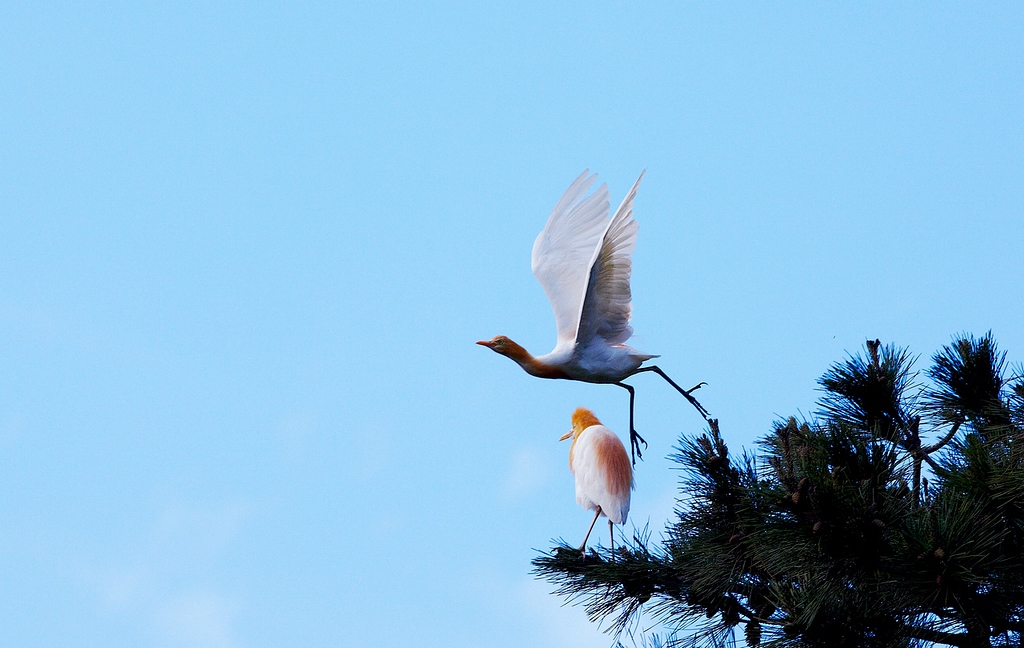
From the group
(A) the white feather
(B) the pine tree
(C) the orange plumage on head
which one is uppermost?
(C) the orange plumage on head

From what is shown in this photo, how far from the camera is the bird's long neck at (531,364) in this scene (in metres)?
5.55

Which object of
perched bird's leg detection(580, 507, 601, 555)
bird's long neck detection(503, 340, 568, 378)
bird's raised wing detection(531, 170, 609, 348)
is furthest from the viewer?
bird's raised wing detection(531, 170, 609, 348)

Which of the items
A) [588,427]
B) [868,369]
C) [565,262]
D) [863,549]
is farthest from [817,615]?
[565,262]

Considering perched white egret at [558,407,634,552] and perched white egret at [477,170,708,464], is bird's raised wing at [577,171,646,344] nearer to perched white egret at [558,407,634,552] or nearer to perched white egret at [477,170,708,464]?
perched white egret at [477,170,708,464]

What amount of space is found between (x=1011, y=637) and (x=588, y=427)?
7.65ft

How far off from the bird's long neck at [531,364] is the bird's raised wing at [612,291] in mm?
226

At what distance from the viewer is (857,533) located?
2840 millimetres

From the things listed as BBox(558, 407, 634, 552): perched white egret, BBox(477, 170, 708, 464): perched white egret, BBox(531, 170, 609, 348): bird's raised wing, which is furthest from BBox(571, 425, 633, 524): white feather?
BBox(531, 170, 609, 348): bird's raised wing

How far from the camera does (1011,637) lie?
A: 3.55m

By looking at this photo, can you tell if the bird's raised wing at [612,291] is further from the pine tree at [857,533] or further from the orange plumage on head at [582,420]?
the pine tree at [857,533]

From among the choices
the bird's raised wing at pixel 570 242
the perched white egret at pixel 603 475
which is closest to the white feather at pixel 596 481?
the perched white egret at pixel 603 475

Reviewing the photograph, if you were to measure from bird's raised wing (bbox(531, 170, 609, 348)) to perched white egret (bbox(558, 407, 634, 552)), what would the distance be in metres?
0.97

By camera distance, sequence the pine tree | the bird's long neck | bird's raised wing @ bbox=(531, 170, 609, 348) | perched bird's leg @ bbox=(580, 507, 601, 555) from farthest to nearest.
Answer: bird's raised wing @ bbox=(531, 170, 609, 348)
the bird's long neck
perched bird's leg @ bbox=(580, 507, 601, 555)
the pine tree

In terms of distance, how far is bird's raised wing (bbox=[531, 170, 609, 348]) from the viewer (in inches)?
237
